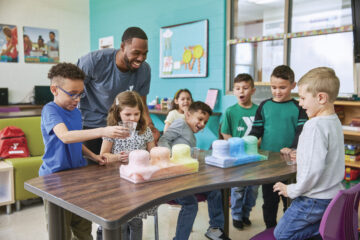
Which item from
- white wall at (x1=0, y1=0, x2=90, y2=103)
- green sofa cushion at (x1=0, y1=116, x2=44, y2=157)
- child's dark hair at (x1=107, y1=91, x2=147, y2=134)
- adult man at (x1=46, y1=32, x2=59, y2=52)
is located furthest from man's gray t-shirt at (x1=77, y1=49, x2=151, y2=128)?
adult man at (x1=46, y1=32, x2=59, y2=52)

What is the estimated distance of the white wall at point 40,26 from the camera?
22.2 feet

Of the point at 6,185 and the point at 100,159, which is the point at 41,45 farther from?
the point at 100,159

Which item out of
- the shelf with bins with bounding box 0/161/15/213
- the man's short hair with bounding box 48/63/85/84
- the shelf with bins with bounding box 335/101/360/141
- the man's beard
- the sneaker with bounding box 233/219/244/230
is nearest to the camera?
the man's short hair with bounding box 48/63/85/84

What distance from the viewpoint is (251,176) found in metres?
1.71

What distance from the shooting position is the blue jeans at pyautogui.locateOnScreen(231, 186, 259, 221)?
295cm

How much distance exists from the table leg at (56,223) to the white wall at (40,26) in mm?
6031

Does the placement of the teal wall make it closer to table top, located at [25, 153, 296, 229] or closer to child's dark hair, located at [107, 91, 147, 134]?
child's dark hair, located at [107, 91, 147, 134]

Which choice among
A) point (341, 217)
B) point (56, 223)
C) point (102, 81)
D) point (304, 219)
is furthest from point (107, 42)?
point (341, 217)

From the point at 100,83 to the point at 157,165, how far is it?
39.2 inches

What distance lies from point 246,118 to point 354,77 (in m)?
1.47

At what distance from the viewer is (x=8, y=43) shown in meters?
6.72

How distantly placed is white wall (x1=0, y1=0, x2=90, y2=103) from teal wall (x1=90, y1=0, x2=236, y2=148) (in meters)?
0.28

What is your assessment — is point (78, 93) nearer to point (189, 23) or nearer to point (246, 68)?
point (246, 68)

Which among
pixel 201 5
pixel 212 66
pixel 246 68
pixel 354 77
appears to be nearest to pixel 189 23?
pixel 201 5
